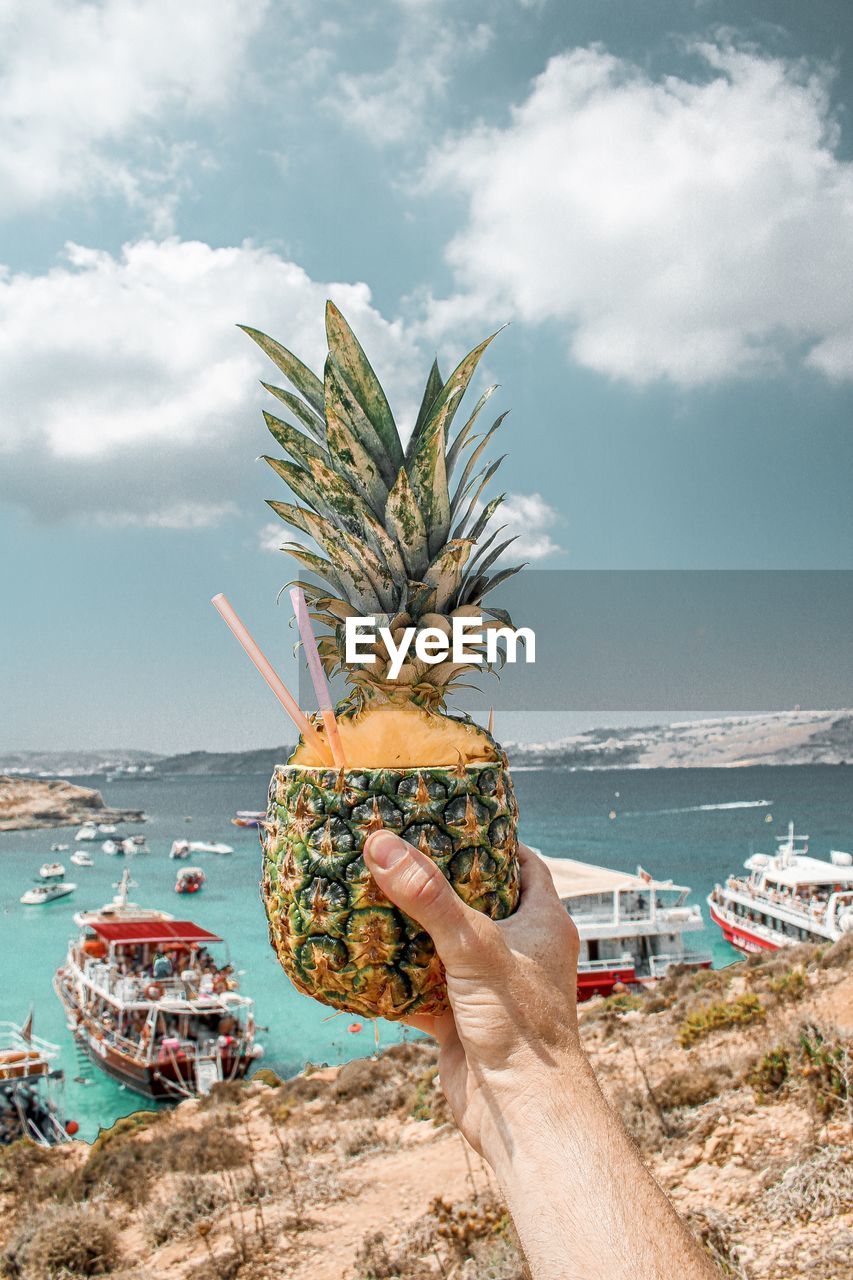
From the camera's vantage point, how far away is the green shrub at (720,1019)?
9438mm

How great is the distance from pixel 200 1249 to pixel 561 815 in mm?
107427

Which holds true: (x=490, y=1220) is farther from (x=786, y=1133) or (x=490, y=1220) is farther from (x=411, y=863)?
(x=411, y=863)

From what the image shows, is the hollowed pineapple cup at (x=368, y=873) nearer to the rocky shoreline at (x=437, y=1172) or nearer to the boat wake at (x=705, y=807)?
the rocky shoreline at (x=437, y=1172)

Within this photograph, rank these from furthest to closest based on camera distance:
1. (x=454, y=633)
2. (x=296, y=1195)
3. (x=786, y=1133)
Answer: (x=296, y=1195)
(x=786, y=1133)
(x=454, y=633)

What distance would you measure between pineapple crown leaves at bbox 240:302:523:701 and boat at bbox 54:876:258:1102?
21.8 metres

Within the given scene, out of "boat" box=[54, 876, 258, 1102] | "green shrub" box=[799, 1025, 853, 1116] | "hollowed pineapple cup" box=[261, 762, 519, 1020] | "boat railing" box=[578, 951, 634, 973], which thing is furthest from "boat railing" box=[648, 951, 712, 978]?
"hollowed pineapple cup" box=[261, 762, 519, 1020]

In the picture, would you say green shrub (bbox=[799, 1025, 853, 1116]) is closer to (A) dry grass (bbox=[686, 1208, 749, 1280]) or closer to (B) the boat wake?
(A) dry grass (bbox=[686, 1208, 749, 1280])

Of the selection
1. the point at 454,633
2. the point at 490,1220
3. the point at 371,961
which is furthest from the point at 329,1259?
the point at 454,633

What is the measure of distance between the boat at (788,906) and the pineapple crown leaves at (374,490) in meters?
Result: 26.8

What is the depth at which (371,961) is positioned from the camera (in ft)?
7.89

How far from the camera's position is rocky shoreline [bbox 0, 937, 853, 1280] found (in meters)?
5.27

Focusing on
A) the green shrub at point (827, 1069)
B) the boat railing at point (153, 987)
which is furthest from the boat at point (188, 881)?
the green shrub at point (827, 1069)

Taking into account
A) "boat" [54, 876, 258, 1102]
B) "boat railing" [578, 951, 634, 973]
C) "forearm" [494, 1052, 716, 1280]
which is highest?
"forearm" [494, 1052, 716, 1280]

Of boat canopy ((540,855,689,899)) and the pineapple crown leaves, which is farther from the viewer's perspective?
boat canopy ((540,855,689,899))
